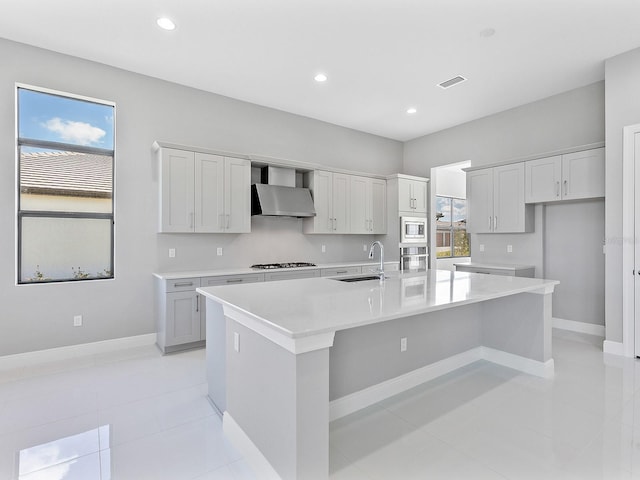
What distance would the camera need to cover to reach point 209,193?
4.24 m

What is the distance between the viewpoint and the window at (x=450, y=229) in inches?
314

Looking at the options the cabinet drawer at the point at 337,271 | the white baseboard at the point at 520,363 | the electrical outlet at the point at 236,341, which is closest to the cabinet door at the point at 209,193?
the cabinet drawer at the point at 337,271

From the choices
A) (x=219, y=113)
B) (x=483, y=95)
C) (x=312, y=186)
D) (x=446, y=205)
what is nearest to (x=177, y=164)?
(x=219, y=113)

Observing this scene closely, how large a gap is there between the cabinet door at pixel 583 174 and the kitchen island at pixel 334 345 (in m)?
1.92

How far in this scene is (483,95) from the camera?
183 inches

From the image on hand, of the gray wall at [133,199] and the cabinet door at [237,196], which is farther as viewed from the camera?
the cabinet door at [237,196]

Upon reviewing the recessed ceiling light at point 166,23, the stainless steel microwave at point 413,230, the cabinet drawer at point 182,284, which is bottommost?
the cabinet drawer at point 182,284

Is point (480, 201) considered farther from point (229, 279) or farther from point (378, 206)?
point (229, 279)

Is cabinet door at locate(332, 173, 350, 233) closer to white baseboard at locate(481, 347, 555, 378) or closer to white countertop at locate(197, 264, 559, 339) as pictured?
white countertop at locate(197, 264, 559, 339)

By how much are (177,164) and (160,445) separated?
2997mm

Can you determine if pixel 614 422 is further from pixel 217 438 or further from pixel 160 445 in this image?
pixel 160 445

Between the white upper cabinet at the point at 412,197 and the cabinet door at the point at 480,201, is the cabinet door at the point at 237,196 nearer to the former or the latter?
the white upper cabinet at the point at 412,197

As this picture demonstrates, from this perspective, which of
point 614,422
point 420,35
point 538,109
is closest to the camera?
point 614,422

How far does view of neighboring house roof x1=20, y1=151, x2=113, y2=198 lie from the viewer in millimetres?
3514
